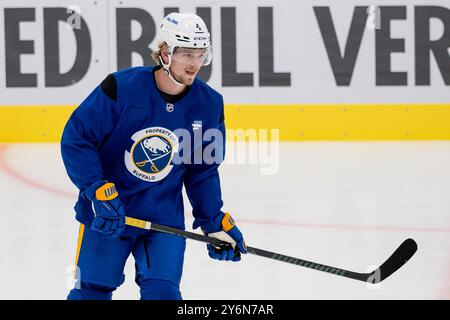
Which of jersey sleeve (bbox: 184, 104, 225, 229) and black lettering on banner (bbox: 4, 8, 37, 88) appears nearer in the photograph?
jersey sleeve (bbox: 184, 104, 225, 229)

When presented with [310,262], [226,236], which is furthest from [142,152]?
[310,262]

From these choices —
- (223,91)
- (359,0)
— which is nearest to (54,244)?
(223,91)

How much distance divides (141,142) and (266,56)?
5553mm

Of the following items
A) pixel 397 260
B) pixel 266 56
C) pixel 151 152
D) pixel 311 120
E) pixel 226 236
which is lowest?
pixel 397 260

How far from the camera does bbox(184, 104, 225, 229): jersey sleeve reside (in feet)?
10.9

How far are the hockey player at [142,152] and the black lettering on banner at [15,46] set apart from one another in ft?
18.2

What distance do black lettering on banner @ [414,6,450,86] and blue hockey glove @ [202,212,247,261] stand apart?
18.1 ft

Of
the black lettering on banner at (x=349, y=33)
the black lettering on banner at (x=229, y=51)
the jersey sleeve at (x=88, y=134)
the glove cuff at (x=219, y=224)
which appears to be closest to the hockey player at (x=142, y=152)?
the jersey sleeve at (x=88, y=134)

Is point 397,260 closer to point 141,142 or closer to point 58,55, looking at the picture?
point 141,142

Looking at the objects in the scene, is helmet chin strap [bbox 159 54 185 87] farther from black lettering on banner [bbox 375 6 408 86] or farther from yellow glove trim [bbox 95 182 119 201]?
black lettering on banner [bbox 375 6 408 86]

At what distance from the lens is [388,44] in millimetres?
8664

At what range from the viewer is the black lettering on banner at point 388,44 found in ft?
28.4

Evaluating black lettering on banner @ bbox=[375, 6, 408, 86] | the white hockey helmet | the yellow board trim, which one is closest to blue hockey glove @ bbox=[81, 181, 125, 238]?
the white hockey helmet

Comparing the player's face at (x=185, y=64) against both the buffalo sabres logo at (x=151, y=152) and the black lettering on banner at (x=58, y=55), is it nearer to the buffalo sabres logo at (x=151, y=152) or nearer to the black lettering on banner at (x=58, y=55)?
the buffalo sabres logo at (x=151, y=152)
